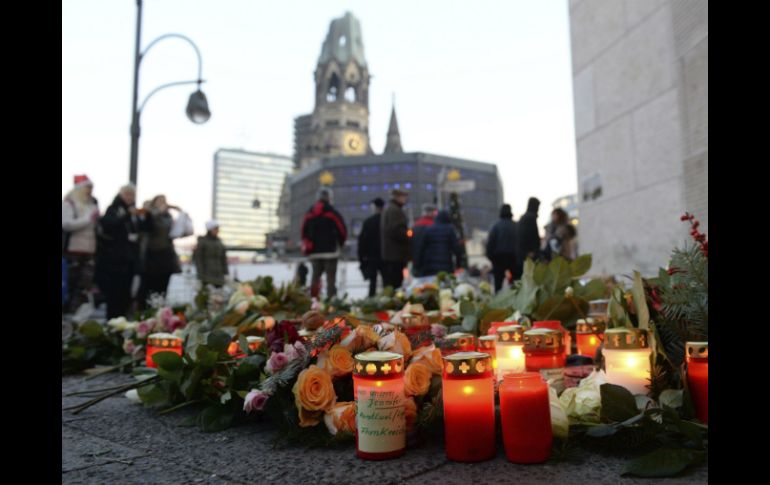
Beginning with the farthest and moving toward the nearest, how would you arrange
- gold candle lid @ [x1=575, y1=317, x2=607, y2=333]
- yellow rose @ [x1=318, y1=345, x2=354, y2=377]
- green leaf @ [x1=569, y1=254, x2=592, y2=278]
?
green leaf @ [x1=569, y1=254, x2=592, y2=278]
gold candle lid @ [x1=575, y1=317, x2=607, y2=333]
yellow rose @ [x1=318, y1=345, x2=354, y2=377]

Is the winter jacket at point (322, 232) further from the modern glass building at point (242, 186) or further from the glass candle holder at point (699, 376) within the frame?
the modern glass building at point (242, 186)

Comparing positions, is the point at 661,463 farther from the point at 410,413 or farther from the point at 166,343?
the point at 166,343

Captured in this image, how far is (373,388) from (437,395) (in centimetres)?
25

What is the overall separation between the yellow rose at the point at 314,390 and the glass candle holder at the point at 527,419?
1.61ft

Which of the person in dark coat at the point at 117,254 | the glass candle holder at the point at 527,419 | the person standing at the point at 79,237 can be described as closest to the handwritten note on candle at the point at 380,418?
the glass candle holder at the point at 527,419

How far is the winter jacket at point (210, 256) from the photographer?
26.1 ft

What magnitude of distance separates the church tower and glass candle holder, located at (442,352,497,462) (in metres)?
93.5

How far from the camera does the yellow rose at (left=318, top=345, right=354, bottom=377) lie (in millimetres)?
1638

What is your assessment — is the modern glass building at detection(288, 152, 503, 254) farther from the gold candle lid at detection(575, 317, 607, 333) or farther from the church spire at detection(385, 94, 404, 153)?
the gold candle lid at detection(575, 317, 607, 333)

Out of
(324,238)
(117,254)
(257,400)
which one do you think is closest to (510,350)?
(257,400)

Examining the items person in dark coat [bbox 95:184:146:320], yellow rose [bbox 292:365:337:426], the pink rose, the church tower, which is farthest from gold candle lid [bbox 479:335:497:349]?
the church tower

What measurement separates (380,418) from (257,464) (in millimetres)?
357

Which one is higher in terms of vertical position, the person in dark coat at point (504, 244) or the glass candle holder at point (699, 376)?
the person in dark coat at point (504, 244)

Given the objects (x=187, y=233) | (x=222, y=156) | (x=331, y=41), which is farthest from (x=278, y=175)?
(x=187, y=233)
